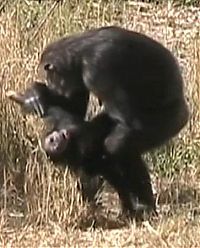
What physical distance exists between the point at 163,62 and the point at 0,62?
1082 millimetres

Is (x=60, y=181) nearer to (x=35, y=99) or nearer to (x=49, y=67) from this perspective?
(x=35, y=99)

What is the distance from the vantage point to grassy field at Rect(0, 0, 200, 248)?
537cm

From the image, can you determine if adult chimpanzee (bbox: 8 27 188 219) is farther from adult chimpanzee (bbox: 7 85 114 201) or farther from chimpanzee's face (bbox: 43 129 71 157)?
chimpanzee's face (bbox: 43 129 71 157)

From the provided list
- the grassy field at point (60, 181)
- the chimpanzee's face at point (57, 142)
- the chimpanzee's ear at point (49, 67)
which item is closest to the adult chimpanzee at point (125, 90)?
the chimpanzee's ear at point (49, 67)

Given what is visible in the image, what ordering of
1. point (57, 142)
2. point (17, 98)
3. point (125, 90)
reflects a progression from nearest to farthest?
point (125, 90), point (57, 142), point (17, 98)

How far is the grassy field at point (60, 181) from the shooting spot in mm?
5371

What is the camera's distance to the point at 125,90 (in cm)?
554

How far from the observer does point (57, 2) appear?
7.72 meters

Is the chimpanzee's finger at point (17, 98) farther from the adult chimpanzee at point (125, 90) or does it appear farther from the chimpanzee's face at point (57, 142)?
the chimpanzee's face at point (57, 142)

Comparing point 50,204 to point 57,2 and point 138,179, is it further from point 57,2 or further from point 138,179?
point 57,2

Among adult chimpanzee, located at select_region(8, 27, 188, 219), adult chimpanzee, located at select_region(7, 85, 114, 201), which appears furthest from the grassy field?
adult chimpanzee, located at select_region(8, 27, 188, 219)

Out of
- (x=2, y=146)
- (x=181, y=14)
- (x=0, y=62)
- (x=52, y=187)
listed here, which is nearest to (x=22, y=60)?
(x=0, y=62)

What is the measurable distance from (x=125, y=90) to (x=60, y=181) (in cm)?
59

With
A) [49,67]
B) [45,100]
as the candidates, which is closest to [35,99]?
[45,100]
